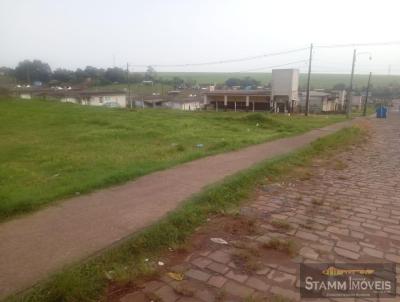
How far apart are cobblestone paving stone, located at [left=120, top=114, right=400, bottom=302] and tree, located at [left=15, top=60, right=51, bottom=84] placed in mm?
74995

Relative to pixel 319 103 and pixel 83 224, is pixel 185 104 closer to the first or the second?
pixel 319 103


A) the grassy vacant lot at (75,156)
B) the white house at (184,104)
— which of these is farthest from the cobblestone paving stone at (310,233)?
the white house at (184,104)

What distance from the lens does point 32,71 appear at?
70.2m

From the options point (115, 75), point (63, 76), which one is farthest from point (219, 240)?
point (63, 76)

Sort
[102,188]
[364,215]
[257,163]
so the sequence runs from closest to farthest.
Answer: [364,215]
[102,188]
[257,163]

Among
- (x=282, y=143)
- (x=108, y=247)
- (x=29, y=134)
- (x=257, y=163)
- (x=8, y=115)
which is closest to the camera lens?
(x=108, y=247)

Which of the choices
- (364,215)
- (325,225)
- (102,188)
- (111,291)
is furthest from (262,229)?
(102,188)

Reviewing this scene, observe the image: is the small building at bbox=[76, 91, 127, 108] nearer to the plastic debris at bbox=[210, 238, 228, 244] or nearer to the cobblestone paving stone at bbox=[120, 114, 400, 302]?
the cobblestone paving stone at bbox=[120, 114, 400, 302]

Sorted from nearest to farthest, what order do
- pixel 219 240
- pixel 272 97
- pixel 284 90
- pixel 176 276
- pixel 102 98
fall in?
pixel 176 276 → pixel 219 240 → pixel 284 90 → pixel 272 97 → pixel 102 98

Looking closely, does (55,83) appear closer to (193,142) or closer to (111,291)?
(193,142)

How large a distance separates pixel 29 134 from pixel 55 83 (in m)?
61.0

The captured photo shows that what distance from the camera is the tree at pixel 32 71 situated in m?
69.6

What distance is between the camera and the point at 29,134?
46.0 ft

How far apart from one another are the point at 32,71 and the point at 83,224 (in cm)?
7698
